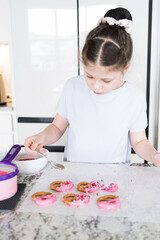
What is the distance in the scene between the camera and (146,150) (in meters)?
1.10

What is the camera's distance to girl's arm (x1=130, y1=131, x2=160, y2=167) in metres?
1.01

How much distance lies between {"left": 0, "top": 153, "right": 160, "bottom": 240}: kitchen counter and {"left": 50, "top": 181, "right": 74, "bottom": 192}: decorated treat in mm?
128

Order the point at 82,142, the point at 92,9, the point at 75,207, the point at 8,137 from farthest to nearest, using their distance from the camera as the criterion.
Result: the point at 8,137, the point at 92,9, the point at 82,142, the point at 75,207

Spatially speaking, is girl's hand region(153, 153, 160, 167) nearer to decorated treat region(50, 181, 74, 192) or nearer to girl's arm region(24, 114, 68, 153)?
decorated treat region(50, 181, 74, 192)

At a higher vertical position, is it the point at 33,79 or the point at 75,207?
the point at 33,79

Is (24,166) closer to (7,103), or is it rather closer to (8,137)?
(8,137)

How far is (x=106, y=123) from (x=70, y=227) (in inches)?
24.1

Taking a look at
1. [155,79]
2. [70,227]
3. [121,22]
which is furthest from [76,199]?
[155,79]

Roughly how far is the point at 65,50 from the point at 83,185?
149cm

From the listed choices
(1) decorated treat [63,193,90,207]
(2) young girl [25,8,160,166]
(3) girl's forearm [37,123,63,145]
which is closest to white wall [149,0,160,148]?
(2) young girl [25,8,160,166]

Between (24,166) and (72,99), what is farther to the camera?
(72,99)

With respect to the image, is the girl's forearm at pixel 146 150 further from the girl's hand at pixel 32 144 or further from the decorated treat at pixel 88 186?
the girl's hand at pixel 32 144

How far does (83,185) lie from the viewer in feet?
2.88

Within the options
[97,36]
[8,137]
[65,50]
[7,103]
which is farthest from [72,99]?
[7,103]
